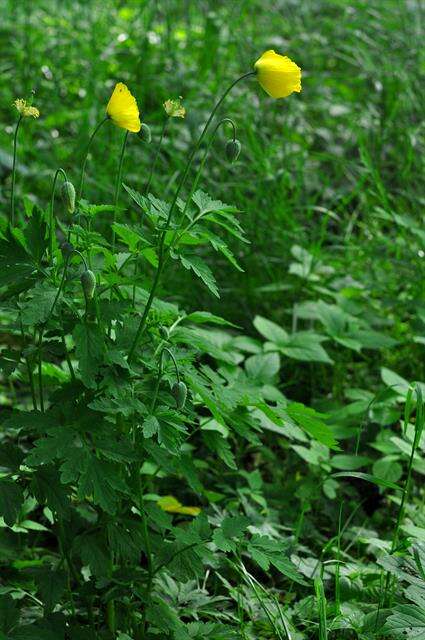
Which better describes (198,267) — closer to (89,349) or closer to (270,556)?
(89,349)

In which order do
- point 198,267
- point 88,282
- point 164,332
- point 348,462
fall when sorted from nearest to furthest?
point 88,282 < point 198,267 < point 164,332 < point 348,462

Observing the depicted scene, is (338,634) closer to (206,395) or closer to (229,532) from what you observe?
(229,532)

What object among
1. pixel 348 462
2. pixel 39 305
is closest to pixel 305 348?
pixel 348 462

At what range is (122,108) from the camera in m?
1.54

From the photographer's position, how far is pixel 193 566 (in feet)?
5.35

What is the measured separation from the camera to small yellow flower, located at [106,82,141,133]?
1533mm

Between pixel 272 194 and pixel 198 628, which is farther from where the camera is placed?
pixel 272 194

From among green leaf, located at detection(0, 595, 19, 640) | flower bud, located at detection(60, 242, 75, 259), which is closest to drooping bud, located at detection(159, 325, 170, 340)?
flower bud, located at detection(60, 242, 75, 259)

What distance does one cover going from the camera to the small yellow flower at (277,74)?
1542 millimetres

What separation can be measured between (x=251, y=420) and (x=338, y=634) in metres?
0.45

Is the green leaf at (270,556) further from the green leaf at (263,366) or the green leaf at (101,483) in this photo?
the green leaf at (263,366)

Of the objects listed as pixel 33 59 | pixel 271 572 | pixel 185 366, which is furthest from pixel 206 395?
pixel 33 59

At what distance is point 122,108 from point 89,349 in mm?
406

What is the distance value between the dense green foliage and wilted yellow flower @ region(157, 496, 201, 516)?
0.01 meters
